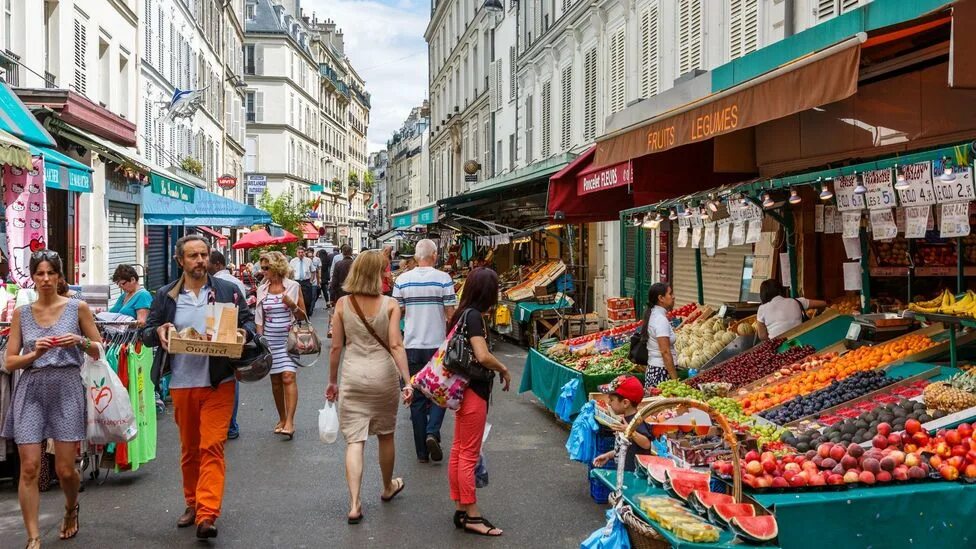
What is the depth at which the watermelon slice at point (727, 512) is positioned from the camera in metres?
4.22

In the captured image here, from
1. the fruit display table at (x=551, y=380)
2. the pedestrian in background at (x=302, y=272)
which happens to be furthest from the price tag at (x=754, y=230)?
the pedestrian in background at (x=302, y=272)

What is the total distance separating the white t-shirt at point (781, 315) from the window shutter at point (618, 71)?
30.2 feet

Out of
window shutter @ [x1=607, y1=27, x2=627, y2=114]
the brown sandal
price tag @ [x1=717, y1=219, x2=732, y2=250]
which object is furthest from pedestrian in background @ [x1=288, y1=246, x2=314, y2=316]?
the brown sandal

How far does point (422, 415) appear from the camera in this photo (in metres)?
7.90

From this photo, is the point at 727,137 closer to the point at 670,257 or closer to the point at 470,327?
the point at 670,257

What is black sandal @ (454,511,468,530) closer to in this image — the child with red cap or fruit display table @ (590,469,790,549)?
the child with red cap

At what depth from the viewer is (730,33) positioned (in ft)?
42.7

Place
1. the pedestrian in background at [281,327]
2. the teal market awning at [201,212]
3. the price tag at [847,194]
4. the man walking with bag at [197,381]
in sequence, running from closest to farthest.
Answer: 1. the man walking with bag at [197,381]
2. the price tag at [847,194]
3. the pedestrian in background at [281,327]
4. the teal market awning at [201,212]

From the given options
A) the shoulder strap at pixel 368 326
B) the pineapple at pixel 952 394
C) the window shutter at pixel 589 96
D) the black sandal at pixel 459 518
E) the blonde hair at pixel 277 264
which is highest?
the window shutter at pixel 589 96

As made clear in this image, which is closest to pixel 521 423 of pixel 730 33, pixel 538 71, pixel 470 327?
pixel 470 327

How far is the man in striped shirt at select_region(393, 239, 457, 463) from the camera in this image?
312 inches

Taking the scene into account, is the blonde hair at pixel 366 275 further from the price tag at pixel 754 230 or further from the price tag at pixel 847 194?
the price tag at pixel 754 230

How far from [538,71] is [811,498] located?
21.6m

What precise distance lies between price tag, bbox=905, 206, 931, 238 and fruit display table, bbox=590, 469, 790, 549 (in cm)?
285
